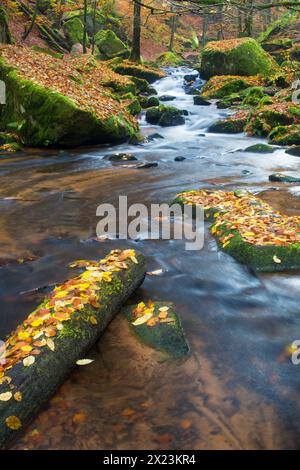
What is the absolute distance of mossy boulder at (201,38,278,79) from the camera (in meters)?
23.1

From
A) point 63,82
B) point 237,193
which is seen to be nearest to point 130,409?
point 237,193

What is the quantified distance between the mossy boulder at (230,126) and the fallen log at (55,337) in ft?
41.6

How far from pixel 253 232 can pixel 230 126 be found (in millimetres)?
11085

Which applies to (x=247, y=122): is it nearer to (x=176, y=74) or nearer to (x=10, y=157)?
(x=10, y=157)

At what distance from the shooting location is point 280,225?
6062 mm

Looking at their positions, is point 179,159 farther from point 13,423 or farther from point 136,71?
point 136,71

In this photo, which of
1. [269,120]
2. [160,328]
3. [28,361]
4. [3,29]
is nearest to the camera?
[28,361]

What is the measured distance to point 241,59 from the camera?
2311 cm

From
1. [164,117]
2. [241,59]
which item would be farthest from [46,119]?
[241,59]

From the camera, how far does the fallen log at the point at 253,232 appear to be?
5250mm

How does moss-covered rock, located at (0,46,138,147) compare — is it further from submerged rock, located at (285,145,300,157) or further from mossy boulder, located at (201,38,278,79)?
mossy boulder, located at (201,38,278,79)

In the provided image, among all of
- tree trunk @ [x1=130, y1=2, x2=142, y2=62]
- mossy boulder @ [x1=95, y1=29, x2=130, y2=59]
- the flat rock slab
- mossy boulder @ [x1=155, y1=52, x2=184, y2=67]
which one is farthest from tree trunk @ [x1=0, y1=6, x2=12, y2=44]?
the flat rock slab
